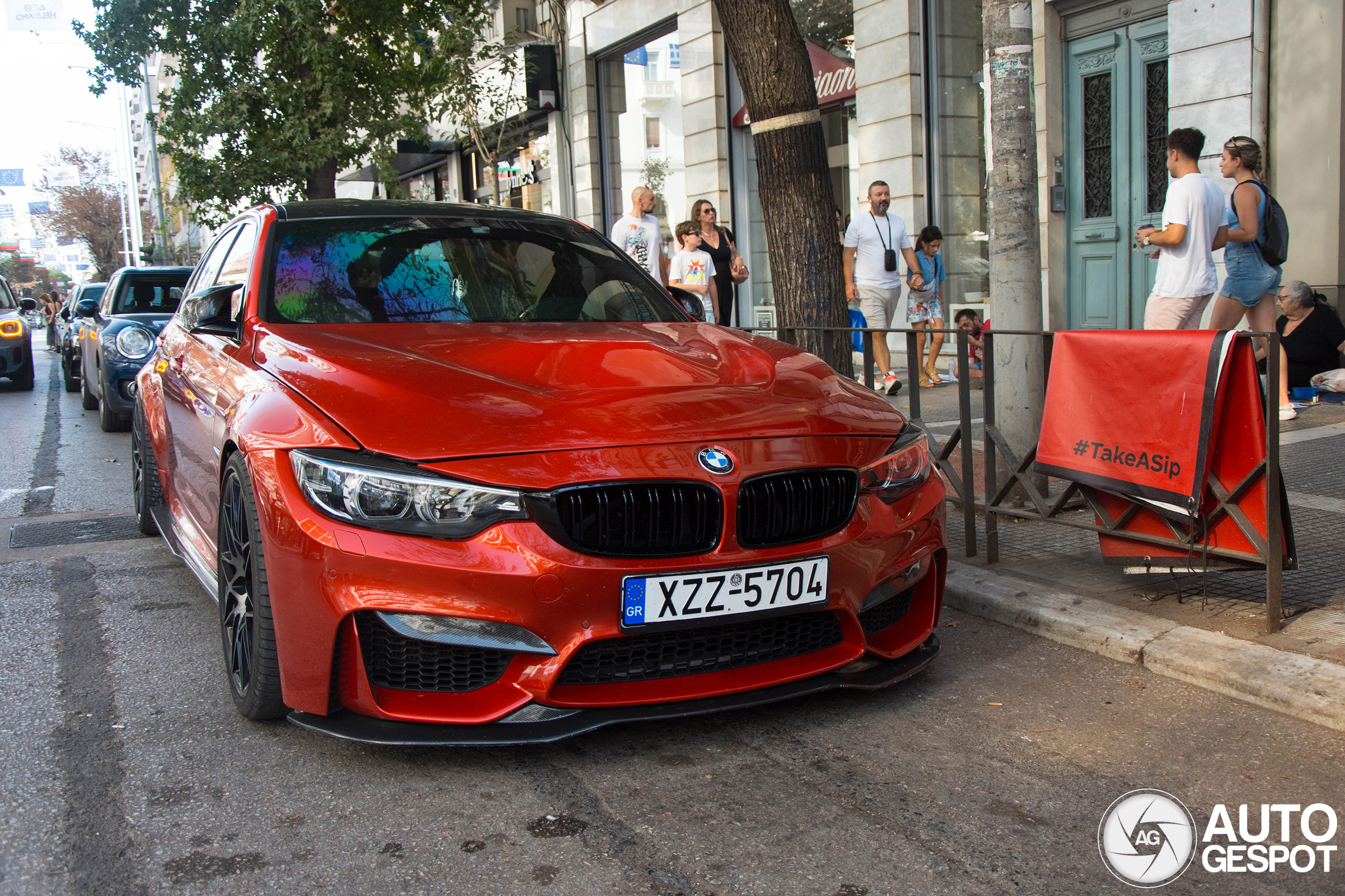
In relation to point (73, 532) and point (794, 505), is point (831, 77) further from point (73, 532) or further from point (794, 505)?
point (794, 505)

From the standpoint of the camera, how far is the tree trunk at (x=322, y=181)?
711 inches

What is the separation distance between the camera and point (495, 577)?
2.85 m

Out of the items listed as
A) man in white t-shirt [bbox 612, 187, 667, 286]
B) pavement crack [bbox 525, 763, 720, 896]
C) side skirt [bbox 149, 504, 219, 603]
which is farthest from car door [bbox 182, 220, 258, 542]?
man in white t-shirt [bbox 612, 187, 667, 286]

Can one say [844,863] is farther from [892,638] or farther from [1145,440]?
[1145,440]

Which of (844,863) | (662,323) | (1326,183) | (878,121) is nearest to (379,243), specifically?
(662,323)

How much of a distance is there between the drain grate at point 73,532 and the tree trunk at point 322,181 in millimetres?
12127

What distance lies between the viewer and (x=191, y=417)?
435 cm

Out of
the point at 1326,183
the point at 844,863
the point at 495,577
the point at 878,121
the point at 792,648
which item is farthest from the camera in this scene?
the point at 878,121

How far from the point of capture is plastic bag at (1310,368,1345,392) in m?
8.90

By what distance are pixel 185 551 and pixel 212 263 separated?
154 cm

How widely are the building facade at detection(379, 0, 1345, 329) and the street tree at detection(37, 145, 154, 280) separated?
61.7m

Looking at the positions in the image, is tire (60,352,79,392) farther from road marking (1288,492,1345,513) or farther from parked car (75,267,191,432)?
road marking (1288,492,1345,513)

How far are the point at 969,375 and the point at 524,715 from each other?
2811 mm

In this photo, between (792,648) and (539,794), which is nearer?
(539,794)
